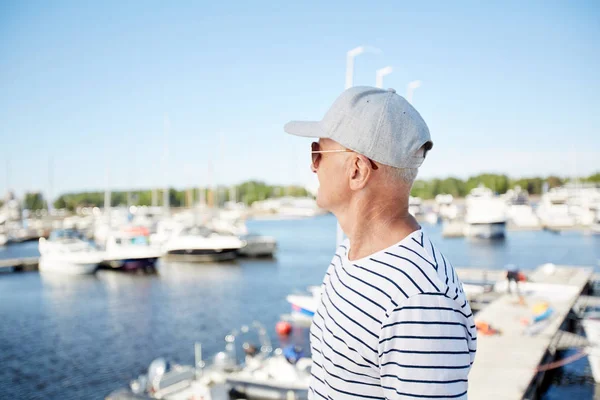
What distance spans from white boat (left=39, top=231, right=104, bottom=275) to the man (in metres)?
40.5

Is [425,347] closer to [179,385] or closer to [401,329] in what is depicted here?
[401,329]

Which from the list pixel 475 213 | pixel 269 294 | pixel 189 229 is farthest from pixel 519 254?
pixel 189 229

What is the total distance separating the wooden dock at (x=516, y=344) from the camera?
28.5 ft

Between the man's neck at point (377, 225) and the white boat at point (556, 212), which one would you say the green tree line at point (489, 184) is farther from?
the man's neck at point (377, 225)

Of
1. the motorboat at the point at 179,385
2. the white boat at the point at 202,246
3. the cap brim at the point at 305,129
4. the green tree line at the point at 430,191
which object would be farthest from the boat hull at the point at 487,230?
the cap brim at the point at 305,129

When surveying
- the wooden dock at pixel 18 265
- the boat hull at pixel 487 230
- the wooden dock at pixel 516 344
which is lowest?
the wooden dock at pixel 18 265

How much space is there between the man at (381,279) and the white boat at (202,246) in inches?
1758

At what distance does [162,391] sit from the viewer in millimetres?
9766

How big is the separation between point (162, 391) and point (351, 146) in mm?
9716

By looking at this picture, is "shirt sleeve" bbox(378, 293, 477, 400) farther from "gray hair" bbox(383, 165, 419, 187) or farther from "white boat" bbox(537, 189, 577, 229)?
"white boat" bbox(537, 189, 577, 229)

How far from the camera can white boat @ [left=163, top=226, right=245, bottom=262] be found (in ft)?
150

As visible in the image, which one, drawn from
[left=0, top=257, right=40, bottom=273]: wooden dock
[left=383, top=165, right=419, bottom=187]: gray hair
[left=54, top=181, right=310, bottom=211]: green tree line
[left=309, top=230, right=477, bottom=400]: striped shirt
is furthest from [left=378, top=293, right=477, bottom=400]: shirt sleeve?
[left=54, top=181, right=310, bottom=211]: green tree line

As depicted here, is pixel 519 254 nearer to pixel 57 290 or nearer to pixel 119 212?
pixel 57 290

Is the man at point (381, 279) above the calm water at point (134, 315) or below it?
above
